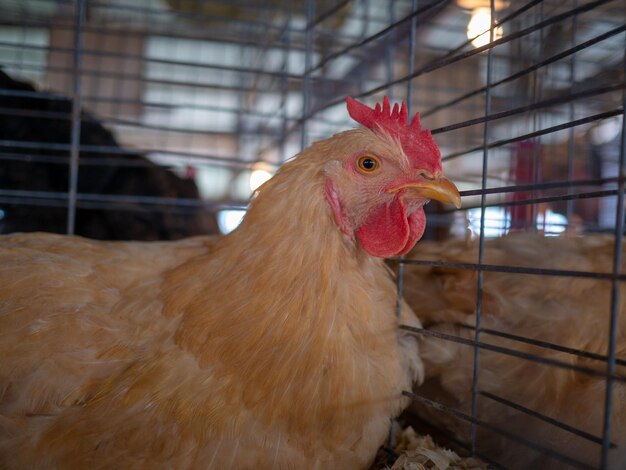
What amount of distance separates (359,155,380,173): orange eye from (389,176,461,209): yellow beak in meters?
0.09

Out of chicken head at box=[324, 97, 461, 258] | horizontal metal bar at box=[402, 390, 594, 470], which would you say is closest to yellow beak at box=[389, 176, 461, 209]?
chicken head at box=[324, 97, 461, 258]

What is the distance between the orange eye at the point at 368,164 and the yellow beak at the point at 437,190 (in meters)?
0.09

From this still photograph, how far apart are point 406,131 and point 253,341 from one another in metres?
0.79

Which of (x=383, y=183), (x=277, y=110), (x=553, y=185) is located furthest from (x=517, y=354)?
(x=277, y=110)

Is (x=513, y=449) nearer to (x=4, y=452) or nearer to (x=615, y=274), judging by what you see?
(x=615, y=274)

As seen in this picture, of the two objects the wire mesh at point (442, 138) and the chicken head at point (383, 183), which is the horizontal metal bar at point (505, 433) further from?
the chicken head at point (383, 183)

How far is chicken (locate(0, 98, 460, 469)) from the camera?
1.33 meters

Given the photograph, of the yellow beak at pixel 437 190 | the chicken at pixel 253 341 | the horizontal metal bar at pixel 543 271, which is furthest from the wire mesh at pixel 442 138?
the chicken at pixel 253 341

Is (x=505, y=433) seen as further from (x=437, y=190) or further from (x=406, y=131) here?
(x=406, y=131)

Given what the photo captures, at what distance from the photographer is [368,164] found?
146 centimetres

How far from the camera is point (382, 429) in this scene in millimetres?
1560

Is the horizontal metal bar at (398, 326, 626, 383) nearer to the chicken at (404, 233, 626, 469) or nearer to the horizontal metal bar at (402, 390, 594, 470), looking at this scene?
the chicken at (404, 233, 626, 469)

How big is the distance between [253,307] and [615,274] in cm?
Answer: 93

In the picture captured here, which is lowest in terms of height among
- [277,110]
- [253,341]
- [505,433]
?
[505,433]
